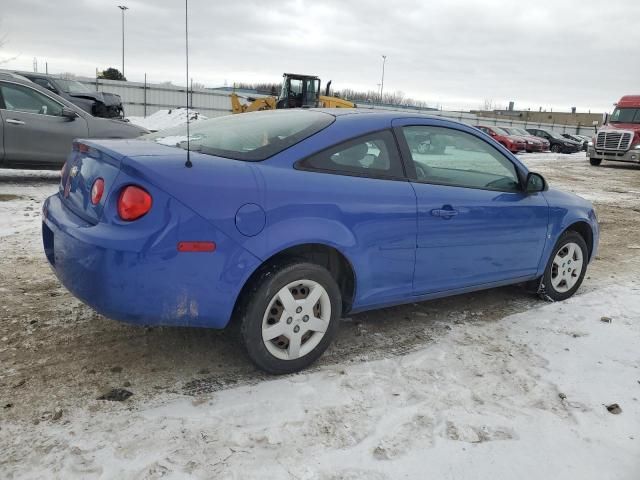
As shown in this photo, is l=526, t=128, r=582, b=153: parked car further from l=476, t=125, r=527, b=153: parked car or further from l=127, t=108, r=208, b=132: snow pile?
l=127, t=108, r=208, b=132: snow pile

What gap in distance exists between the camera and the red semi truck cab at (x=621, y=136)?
2111cm

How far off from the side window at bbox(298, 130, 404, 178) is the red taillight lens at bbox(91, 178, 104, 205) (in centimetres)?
104

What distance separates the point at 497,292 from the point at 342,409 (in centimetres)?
264

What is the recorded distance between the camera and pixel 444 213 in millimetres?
3533

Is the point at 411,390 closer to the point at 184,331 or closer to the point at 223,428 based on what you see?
the point at 223,428

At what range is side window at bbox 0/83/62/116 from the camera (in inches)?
318

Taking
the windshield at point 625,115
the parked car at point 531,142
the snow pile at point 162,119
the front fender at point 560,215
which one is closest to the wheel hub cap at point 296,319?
the front fender at point 560,215

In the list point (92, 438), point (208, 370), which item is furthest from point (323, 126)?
point (92, 438)

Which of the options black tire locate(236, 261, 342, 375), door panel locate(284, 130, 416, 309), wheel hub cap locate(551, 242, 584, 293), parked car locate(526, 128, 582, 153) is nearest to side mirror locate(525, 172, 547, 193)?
wheel hub cap locate(551, 242, 584, 293)

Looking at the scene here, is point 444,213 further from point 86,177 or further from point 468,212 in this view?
point 86,177

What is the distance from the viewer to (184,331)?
11.7 ft

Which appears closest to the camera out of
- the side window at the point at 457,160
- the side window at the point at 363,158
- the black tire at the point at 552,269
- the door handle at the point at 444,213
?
the side window at the point at 363,158

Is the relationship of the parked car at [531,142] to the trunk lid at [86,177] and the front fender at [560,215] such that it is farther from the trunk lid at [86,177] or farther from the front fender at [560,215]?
the trunk lid at [86,177]

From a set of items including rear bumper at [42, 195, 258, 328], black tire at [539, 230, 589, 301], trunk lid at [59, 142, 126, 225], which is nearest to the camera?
rear bumper at [42, 195, 258, 328]
